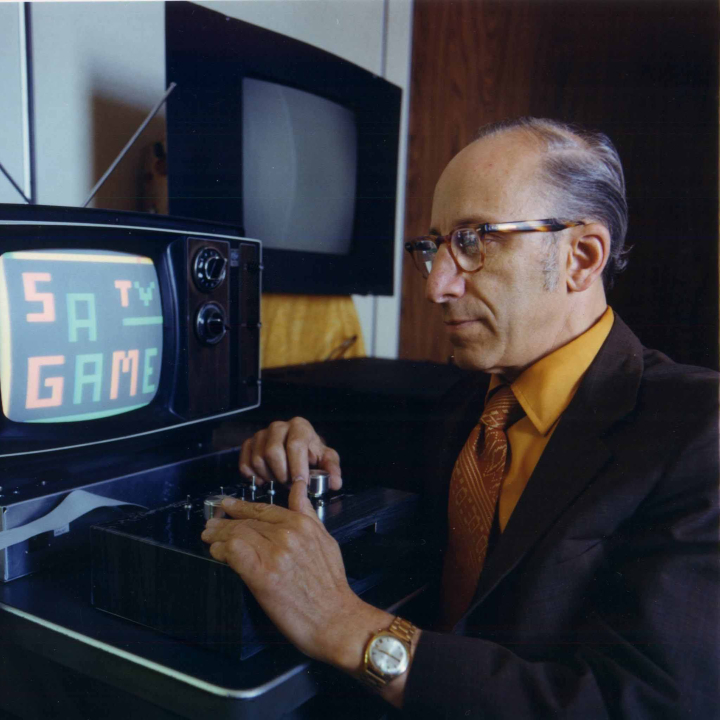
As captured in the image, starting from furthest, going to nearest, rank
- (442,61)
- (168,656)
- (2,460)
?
(442,61) < (2,460) < (168,656)

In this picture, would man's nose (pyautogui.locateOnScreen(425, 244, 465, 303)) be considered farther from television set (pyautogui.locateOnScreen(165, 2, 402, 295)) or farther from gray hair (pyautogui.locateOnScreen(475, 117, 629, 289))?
television set (pyautogui.locateOnScreen(165, 2, 402, 295))

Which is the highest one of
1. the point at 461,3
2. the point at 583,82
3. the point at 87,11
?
the point at 461,3

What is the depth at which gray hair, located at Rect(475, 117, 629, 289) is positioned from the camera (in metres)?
1.00

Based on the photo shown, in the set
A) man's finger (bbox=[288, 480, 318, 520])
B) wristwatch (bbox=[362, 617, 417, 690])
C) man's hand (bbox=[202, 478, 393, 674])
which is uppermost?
man's finger (bbox=[288, 480, 318, 520])

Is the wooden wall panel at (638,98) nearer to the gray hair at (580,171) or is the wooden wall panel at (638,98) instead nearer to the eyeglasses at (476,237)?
the gray hair at (580,171)

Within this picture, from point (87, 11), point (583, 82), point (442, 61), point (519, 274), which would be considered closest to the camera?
point (519, 274)

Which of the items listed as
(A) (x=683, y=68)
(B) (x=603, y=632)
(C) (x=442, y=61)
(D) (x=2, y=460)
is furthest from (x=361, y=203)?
(B) (x=603, y=632)

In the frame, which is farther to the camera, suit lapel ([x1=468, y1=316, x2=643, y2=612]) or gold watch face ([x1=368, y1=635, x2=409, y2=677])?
suit lapel ([x1=468, y1=316, x2=643, y2=612])

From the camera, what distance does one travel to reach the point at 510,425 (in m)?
1.07

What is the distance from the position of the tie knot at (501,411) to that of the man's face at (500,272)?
5 centimetres

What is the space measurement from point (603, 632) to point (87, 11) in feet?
4.69

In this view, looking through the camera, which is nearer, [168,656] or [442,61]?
[168,656]

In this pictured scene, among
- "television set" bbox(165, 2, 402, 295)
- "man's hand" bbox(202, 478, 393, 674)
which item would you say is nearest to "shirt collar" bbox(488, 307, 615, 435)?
"man's hand" bbox(202, 478, 393, 674)

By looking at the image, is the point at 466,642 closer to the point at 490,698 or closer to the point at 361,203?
the point at 490,698
